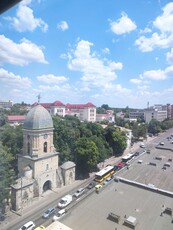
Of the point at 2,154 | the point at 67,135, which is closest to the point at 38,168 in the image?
the point at 2,154

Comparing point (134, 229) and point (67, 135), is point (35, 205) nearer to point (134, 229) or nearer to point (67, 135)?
point (67, 135)

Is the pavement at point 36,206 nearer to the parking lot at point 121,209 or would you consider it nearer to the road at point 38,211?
the road at point 38,211

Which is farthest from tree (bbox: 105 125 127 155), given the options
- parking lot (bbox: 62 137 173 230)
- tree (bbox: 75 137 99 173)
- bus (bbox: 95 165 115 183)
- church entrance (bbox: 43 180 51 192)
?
parking lot (bbox: 62 137 173 230)

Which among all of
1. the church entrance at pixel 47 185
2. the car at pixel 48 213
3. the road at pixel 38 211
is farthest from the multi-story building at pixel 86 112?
the car at pixel 48 213

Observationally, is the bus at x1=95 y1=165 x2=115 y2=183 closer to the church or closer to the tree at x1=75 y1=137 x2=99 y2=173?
the tree at x1=75 y1=137 x2=99 y2=173

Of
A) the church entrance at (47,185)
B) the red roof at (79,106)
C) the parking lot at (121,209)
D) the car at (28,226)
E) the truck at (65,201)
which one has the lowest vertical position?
the car at (28,226)

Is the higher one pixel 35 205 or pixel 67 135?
pixel 67 135

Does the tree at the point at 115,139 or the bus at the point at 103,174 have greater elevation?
the tree at the point at 115,139

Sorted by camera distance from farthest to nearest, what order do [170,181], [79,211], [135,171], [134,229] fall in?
[135,171]
[170,181]
[79,211]
[134,229]
